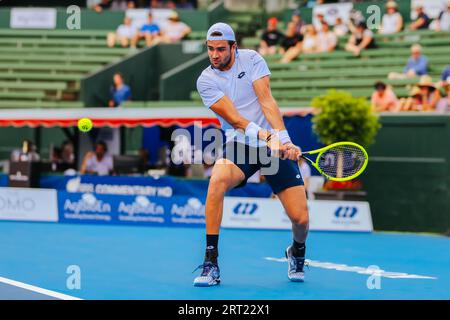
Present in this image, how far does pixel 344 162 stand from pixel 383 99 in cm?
958

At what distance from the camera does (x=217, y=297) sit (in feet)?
25.2

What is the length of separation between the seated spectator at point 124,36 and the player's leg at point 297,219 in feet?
55.9

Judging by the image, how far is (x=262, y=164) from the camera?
856 centimetres

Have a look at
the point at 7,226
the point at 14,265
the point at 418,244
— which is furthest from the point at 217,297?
the point at 7,226

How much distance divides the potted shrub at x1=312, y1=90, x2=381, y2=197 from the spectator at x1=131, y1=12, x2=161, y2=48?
9363 millimetres

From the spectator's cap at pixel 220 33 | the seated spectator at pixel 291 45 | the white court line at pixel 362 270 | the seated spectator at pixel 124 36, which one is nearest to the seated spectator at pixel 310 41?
the seated spectator at pixel 291 45

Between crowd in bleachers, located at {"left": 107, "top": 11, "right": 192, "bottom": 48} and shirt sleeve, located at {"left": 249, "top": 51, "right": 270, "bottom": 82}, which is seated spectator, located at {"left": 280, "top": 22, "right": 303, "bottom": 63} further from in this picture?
shirt sleeve, located at {"left": 249, "top": 51, "right": 270, "bottom": 82}

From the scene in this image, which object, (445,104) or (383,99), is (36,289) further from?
(383,99)

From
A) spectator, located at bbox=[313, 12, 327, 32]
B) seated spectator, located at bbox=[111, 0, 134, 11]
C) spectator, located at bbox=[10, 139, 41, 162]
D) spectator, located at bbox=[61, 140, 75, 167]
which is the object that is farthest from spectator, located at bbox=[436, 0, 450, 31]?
seated spectator, located at bbox=[111, 0, 134, 11]

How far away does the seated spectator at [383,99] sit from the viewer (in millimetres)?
17734

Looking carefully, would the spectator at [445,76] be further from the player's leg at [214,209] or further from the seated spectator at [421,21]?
the player's leg at [214,209]

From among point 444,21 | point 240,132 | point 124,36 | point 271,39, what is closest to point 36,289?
point 240,132

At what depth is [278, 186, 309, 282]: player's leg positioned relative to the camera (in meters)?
8.58

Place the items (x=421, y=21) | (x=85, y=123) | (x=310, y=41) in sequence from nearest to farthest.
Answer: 1. (x=85, y=123)
2. (x=421, y=21)
3. (x=310, y=41)
